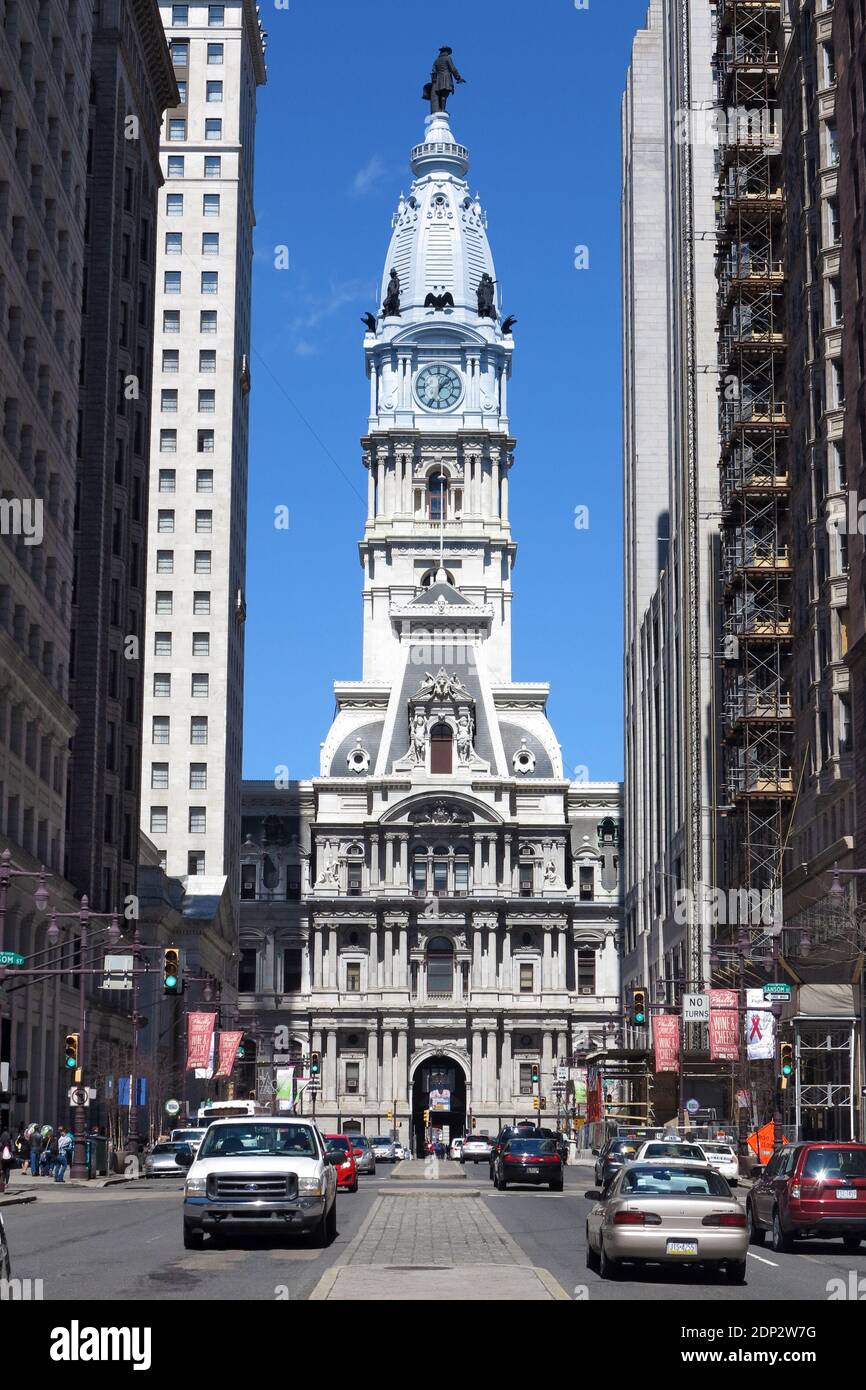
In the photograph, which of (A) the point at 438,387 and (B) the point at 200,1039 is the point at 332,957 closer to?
(A) the point at 438,387

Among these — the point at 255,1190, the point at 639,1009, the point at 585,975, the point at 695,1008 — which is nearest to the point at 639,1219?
the point at 255,1190

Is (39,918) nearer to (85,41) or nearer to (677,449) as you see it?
(85,41)

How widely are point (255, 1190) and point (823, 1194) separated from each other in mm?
8988

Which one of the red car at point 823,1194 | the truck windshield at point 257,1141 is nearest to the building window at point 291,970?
the red car at point 823,1194

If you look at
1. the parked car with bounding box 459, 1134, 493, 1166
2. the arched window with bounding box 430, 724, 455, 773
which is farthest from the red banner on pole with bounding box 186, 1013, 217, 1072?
the arched window with bounding box 430, 724, 455, 773

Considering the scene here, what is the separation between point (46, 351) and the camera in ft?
230

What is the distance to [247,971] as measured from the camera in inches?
5694

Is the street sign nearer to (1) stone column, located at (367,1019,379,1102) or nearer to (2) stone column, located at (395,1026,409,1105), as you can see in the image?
(2) stone column, located at (395,1026,409,1105)

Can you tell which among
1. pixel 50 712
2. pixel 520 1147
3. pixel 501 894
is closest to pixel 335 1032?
pixel 501 894

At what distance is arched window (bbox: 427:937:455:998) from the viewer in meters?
142

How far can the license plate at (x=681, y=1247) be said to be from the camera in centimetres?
2400

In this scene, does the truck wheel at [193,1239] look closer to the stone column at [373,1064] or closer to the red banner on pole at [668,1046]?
the red banner on pole at [668,1046]

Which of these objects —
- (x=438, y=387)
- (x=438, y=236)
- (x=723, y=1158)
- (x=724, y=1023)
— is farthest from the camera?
(x=438, y=236)

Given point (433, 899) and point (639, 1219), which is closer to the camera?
point (639, 1219)
